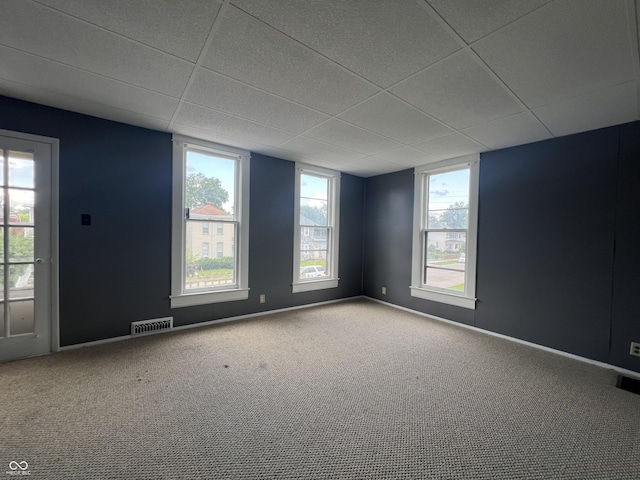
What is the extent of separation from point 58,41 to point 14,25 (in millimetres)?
177

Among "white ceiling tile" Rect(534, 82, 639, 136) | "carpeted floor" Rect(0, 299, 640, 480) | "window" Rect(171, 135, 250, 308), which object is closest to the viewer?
"carpeted floor" Rect(0, 299, 640, 480)

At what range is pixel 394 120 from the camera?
8.57 feet

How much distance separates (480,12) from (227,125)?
2.36m

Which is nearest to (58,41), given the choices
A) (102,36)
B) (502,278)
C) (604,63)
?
(102,36)

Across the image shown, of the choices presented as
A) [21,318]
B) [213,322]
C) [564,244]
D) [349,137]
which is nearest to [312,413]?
[213,322]

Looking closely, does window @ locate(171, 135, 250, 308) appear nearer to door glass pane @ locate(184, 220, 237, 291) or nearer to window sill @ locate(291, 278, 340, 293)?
door glass pane @ locate(184, 220, 237, 291)


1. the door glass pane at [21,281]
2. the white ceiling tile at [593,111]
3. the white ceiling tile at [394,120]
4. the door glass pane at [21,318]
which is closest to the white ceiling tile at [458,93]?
the white ceiling tile at [394,120]

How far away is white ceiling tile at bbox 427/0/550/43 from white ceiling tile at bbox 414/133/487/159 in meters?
1.61

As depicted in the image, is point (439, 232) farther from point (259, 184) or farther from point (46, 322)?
point (46, 322)

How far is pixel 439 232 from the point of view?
4.04 m

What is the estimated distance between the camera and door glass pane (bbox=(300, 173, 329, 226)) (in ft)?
14.5

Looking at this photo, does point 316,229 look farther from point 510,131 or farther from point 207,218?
point 510,131

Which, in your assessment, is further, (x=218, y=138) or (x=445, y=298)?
(x=445, y=298)

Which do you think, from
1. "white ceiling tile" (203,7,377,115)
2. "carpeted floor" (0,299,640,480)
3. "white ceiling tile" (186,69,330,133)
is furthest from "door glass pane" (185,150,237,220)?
"white ceiling tile" (203,7,377,115)
